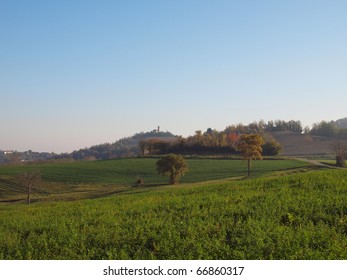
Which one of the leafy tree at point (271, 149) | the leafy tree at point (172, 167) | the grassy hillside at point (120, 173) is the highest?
the leafy tree at point (271, 149)

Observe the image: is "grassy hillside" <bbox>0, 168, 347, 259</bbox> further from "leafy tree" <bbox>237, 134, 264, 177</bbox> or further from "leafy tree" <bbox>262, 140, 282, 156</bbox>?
"leafy tree" <bbox>262, 140, 282, 156</bbox>

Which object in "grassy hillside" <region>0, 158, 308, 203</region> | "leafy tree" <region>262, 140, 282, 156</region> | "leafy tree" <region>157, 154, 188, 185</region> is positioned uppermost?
"leafy tree" <region>262, 140, 282, 156</region>

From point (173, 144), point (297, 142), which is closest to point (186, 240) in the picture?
point (173, 144)

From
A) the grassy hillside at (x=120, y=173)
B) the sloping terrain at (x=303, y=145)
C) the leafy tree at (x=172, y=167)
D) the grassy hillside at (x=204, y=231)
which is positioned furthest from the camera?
the sloping terrain at (x=303, y=145)

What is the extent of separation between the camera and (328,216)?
15.4 m

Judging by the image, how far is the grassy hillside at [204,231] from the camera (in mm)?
11883

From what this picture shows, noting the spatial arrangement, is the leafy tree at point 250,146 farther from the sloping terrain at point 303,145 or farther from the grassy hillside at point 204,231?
the sloping terrain at point 303,145

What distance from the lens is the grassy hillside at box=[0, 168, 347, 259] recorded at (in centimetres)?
1188

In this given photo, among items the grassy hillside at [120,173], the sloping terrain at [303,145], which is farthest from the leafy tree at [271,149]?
the sloping terrain at [303,145]

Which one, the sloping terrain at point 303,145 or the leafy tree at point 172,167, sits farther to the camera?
the sloping terrain at point 303,145

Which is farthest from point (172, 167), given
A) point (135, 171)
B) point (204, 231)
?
point (204, 231)

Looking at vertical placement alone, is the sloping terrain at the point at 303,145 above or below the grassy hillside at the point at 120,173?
above

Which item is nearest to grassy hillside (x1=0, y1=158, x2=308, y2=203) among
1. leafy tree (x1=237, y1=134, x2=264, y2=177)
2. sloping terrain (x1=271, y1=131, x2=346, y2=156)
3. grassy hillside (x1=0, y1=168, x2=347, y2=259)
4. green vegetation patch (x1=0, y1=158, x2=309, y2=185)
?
green vegetation patch (x1=0, y1=158, x2=309, y2=185)

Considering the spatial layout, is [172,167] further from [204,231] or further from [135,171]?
[204,231]
